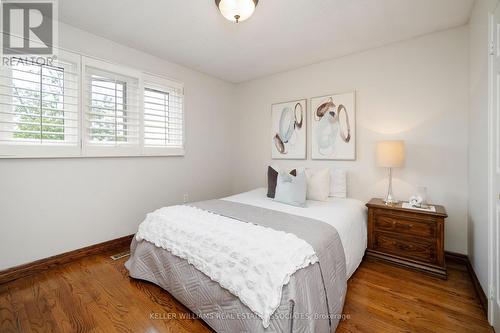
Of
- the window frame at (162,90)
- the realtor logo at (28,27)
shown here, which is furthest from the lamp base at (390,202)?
the realtor logo at (28,27)

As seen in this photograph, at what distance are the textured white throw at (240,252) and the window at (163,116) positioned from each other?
57.2 inches

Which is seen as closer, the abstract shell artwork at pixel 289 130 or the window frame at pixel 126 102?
the window frame at pixel 126 102

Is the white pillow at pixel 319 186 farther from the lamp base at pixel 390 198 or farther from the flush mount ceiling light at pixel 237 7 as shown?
the flush mount ceiling light at pixel 237 7

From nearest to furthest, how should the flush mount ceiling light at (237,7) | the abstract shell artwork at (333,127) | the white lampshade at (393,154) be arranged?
the flush mount ceiling light at (237,7) → the white lampshade at (393,154) → the abstract shell artwork at (333,127)

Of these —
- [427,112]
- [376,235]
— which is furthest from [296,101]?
[376,235]

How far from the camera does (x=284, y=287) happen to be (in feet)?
3.97

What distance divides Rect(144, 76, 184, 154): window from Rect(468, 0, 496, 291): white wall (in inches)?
129

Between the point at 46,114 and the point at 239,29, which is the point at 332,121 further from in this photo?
the point at 46,114

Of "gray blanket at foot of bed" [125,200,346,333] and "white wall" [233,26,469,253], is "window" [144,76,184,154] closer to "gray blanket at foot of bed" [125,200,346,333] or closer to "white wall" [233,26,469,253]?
"gray blanket at foot of bed" [125,200,346,333]

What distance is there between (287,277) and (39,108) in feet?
8.87

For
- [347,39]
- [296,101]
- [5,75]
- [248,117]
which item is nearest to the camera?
[5,75]

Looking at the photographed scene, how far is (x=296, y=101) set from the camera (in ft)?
11.0

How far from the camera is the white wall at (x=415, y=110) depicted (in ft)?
7.53

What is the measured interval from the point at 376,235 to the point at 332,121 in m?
1.53
